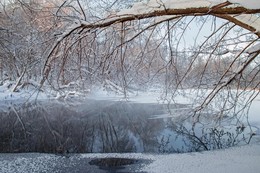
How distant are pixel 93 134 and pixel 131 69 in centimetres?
615

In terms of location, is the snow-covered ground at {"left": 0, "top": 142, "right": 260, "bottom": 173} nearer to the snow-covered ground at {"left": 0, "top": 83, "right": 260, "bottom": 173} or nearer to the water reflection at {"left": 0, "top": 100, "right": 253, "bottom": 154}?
the snow-covered ground at {"left": 0, "top": 83, "right": 260, "bottom": 173}

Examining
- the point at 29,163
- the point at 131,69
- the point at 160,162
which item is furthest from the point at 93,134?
the point at 131,69

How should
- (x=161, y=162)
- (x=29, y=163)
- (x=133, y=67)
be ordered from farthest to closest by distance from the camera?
(x=161, y=162), (x=29, y=163), (x=133, y=67)

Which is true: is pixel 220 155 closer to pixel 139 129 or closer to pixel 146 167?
pixel 146 167

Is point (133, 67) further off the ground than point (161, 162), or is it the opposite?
point (133, 67)

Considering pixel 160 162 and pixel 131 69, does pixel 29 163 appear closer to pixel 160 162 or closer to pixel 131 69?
pixel 160 162

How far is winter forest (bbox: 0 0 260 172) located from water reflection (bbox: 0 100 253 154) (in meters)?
0.03

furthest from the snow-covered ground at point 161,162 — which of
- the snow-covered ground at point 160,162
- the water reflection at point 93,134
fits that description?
the water reflection at point 93,134

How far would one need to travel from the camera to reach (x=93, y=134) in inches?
372

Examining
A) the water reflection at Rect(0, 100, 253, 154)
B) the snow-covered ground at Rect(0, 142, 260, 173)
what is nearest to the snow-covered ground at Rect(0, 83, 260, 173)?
the snow-covered ground at Rect(0, 142, 260, 173)

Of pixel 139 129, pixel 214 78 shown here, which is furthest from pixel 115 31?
pixel 139 129

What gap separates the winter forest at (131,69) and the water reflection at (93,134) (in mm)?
27

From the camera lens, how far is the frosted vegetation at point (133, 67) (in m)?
2.58

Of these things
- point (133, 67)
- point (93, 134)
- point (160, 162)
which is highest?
point (133, 67)
